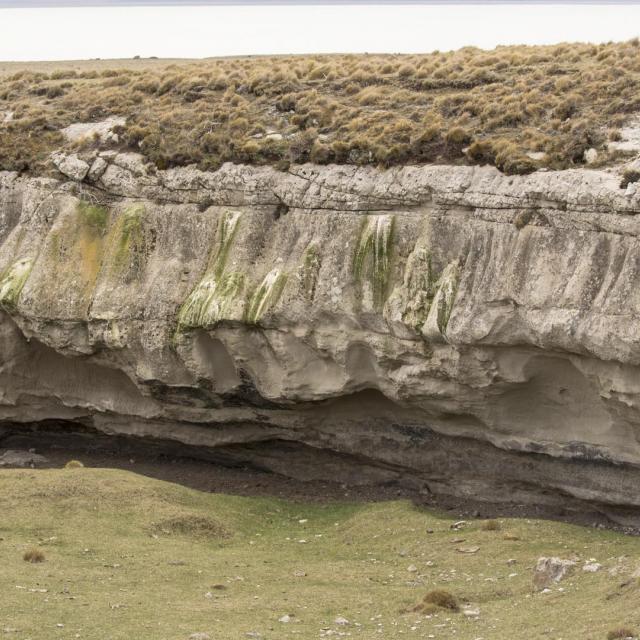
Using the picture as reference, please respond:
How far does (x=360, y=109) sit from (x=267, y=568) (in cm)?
1692

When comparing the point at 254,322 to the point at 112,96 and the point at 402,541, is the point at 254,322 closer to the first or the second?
the point at 402,541

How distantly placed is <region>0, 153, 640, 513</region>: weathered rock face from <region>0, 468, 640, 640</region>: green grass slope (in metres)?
2.34

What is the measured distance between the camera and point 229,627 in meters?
29.0

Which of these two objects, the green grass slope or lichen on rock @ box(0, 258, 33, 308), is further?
lichen on rock @ box(0, 258, 33, 308)

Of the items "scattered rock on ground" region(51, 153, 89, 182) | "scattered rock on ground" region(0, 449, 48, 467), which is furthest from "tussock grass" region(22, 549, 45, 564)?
"scattered rock on ground" region(51, 153, 89, 182)

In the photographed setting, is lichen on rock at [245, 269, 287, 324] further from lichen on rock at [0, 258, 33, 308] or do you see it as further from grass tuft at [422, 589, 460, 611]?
grass tuft at [422, 589, 460, 611]

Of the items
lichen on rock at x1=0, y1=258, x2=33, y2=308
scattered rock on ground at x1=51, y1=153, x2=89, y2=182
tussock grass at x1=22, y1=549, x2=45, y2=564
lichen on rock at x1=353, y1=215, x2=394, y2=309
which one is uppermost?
scattered rock on ground at x1=51, y1=153, x2=89, y2=182

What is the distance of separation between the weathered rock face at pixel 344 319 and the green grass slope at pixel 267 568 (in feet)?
7.67

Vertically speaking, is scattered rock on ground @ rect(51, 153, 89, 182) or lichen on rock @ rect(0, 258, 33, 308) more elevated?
scattered rock on ground @ rect(51, 153, 89, 182)

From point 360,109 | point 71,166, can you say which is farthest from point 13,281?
point 360,109

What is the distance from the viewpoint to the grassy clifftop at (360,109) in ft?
129

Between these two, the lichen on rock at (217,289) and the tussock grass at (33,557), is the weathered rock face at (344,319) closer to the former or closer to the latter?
the lichen on rock at (217,289)

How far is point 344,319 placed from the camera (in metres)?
38.5

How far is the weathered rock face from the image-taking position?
34688 millimetres
